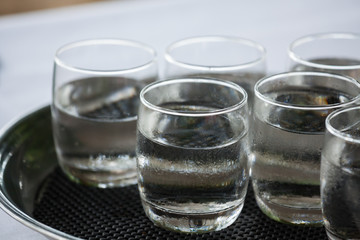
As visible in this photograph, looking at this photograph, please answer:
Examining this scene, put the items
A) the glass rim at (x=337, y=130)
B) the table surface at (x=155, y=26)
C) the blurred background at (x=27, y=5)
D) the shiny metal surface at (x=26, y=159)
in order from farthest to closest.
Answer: the blurred background at (x=27, y=5), the table surface at (x=155, y=26), the shiny metal surface at (x=26, y=159), the glass rim at (x=337, y=130)

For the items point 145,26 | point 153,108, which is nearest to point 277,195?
point 153,108

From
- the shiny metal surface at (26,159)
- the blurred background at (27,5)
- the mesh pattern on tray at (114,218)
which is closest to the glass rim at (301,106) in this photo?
the mesh pattern on tray at (114,218)

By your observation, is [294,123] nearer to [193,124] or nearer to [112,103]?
[193,124]

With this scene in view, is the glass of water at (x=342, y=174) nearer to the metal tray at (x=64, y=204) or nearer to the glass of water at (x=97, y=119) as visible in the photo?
the metal tray at (x=64, y=204)

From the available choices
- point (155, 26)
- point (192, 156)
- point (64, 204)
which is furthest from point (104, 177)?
point (155, 26)

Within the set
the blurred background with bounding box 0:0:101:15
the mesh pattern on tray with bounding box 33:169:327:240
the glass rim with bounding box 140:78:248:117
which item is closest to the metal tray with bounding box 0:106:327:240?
the mesh pattern on tray with bounding box 33:169:327:240

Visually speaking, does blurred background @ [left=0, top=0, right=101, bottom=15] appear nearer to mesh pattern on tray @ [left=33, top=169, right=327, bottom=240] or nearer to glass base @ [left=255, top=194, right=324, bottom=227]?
mesh pattern on tray @ [left=33, top=169, right=327, bottom=240]
